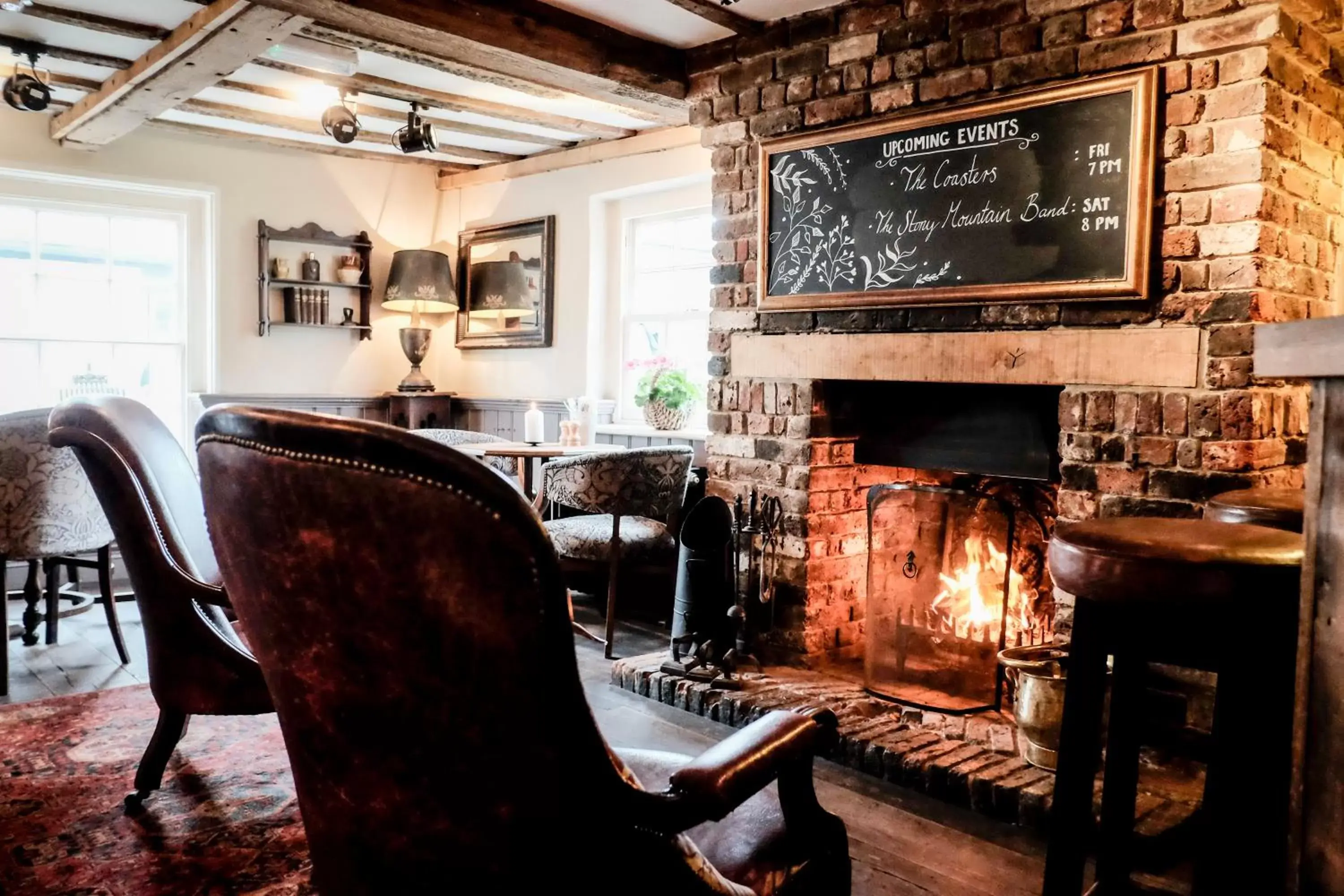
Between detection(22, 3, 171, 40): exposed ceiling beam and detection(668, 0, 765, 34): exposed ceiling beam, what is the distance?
218 centimetres

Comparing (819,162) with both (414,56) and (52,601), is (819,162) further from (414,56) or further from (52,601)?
(52,601)

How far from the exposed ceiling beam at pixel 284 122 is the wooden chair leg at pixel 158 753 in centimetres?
380

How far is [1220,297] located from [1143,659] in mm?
1336

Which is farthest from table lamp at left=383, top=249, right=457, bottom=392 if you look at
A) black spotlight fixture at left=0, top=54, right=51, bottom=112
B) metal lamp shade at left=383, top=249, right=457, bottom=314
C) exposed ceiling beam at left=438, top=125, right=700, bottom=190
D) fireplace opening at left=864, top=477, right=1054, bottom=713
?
fireplace opening at left=864, top=477, right=1054, bottom=713

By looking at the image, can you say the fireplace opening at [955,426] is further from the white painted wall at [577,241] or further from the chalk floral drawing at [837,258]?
the white painted wall at [577,241]

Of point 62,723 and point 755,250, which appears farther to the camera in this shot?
point 755,250

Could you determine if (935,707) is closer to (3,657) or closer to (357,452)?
(357,452)

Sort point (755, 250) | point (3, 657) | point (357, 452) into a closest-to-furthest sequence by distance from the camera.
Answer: point (357, 452) < point (3, 657) < point (755, 250)

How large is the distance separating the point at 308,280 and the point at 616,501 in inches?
126

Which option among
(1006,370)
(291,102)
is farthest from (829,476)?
(291,102)

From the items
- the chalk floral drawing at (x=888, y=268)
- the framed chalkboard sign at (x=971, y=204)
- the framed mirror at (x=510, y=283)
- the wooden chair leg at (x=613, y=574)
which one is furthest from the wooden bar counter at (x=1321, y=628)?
the framed mirror at (x=510, y=283)

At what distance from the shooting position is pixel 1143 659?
156cm

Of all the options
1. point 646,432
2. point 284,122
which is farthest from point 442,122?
point 646,432

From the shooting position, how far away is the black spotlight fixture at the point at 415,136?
4.97 m
